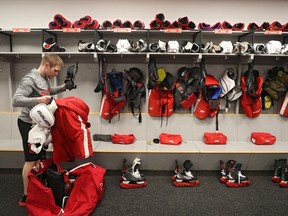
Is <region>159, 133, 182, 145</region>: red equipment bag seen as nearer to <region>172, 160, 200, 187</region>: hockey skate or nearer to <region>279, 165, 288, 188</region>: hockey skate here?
<region>172, 160, 200, 187</region>: hockey skate

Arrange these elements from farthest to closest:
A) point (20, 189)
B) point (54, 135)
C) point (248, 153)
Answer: point (248, 153)
point (20, 189)
point (54, 135)

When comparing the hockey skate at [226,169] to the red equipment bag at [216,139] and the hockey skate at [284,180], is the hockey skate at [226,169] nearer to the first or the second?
the red equipment bag at [216,139]

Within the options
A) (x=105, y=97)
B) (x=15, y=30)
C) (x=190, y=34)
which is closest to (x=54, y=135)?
(x=105, y=97)

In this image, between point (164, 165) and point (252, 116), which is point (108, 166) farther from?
point (252, 116)

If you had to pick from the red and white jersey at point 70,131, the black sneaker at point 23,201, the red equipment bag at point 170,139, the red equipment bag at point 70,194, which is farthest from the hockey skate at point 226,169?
the black sneaker at point 23,201

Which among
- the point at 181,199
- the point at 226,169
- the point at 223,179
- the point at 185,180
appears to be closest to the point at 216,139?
the point at 226,169

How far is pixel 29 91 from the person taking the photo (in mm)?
1938

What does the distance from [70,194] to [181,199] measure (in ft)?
3.73

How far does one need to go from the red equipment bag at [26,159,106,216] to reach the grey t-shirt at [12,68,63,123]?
56 centimetres

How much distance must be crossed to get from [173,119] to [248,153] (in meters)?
1.07

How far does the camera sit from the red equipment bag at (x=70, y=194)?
6.21ft

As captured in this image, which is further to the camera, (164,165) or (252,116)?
(252,116)

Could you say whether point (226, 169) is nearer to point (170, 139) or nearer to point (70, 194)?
point (170, 139)

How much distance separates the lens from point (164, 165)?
114 inches
